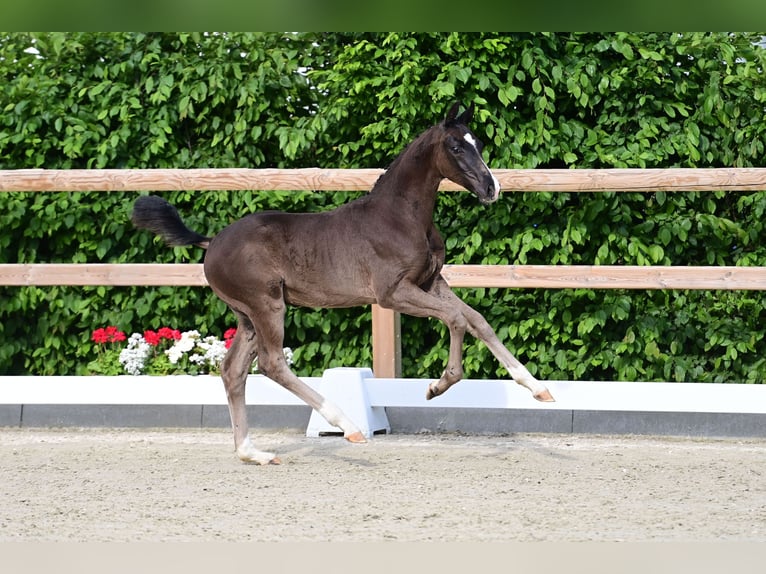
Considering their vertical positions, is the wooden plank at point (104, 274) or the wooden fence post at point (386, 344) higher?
the wooden plank at point (104, 274)

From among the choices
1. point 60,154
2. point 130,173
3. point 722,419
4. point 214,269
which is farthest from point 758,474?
point 60,154

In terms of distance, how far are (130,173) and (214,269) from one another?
5.44ft

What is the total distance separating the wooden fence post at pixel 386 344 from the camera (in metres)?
6.00


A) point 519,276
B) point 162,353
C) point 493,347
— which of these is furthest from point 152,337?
point 493,347

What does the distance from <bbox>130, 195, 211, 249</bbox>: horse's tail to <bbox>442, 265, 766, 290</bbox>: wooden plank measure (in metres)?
1.71

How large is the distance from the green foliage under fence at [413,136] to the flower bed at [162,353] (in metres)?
0.21

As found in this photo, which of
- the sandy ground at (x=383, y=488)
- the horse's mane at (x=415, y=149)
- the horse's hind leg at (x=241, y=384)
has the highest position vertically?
the horse's mane at (x=415, y=149)

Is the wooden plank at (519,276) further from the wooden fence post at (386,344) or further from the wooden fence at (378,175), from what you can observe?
the wooden fence post at (386,344)

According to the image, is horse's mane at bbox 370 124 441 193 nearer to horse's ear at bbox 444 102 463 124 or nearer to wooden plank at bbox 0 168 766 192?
horse's ear at bbox 444 102 463 124

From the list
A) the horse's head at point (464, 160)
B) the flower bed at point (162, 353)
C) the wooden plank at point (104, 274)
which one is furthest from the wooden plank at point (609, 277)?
the wooden plank at point (104, 274)

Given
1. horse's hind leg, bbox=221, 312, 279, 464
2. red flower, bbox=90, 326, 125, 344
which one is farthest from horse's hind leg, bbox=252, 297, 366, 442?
red flower, bbox=90, 326, 125, 344

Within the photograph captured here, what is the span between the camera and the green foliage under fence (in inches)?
257

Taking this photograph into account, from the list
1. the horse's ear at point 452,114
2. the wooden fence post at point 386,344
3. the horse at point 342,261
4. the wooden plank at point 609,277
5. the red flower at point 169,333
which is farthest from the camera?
the red flower at point 169,333

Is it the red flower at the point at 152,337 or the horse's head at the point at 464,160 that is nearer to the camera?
the horse's head at the point at 464,160
